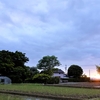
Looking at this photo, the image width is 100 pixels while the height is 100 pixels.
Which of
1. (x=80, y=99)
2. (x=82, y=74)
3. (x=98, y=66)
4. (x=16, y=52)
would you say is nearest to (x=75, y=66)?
(x=82, y=74)

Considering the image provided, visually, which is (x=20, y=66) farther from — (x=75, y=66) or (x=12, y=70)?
(x=75, y=66)

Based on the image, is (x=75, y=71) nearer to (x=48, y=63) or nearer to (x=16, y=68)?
(x=48, y=63)

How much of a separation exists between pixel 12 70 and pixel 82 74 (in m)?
35.7

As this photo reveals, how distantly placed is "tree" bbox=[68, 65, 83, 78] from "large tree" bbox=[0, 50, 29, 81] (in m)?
26.7

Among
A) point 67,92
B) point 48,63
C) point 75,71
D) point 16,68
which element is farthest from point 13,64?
point 67,92

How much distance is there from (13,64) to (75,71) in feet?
104

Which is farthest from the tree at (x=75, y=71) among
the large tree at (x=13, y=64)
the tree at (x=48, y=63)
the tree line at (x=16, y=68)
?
the large tree at (x=13, y=64)

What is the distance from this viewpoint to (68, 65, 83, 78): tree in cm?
7994

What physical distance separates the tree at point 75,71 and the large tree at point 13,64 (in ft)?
87.5

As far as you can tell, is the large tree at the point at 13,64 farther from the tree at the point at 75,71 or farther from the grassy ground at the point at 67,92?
the grassy ground at the point at 67,92

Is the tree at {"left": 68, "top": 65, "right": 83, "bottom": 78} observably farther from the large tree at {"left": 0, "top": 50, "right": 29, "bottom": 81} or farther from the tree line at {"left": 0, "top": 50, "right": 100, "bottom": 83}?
the large tree at {"left": 0, "top": 50, "right": 29, "bottom": 81}

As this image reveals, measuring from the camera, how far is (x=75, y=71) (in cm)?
7994

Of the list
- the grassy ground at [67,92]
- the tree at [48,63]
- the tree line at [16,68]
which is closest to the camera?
the grassy ground at [67,92]

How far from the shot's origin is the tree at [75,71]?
79.9 meters
